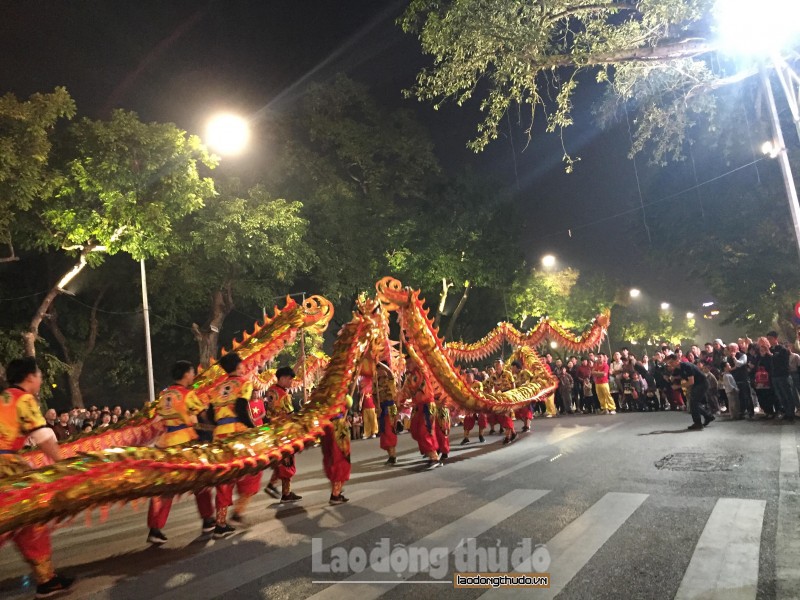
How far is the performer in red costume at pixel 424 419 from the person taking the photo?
887cm

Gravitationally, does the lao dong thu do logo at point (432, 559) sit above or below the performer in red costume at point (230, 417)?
below

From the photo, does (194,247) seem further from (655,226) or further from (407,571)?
(655,226)

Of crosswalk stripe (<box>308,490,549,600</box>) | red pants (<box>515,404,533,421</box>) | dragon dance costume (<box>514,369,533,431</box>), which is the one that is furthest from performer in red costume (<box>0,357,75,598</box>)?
dragon dance costume (<box>514,369,533,431</box>)

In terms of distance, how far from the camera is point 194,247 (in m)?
16.8

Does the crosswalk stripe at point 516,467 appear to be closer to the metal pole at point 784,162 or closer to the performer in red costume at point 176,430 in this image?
the performer in red costume at point 176,430

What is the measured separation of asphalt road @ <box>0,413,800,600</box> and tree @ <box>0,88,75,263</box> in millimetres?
7823

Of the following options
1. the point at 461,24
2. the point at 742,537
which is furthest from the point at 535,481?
the point at 461,24

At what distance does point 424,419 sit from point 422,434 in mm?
251

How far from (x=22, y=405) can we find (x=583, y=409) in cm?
1583

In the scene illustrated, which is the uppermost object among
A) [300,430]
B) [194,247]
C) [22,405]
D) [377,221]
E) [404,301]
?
[377,221]

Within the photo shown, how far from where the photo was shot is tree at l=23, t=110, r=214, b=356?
42.1ft

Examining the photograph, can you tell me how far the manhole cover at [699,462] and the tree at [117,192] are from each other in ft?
40.5

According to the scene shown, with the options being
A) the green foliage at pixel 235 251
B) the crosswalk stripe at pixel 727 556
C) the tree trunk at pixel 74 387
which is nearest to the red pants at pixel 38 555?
the crosswalk stripe at pixel 727 556

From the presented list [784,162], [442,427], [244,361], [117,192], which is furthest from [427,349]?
[117,192]
